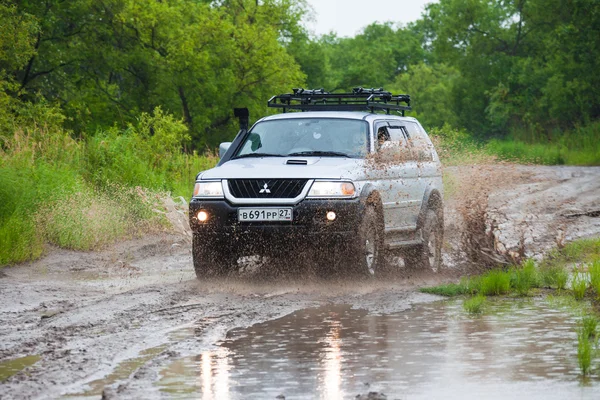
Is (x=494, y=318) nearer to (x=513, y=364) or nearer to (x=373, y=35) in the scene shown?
(x=513, y=364)

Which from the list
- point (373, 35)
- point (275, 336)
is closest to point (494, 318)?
point (275, 336)

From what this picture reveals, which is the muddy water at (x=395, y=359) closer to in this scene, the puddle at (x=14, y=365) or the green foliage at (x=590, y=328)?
the green foliage at (x=590, y=328)

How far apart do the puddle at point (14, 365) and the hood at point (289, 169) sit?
4621mm

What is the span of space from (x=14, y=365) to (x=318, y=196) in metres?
4.83

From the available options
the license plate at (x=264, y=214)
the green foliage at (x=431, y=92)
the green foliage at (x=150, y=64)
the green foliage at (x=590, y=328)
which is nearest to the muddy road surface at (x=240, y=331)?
the green foliage at (x=590, y=328)

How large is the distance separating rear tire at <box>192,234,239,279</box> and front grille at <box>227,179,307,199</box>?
0.59 meters

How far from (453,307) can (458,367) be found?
3.19 meters

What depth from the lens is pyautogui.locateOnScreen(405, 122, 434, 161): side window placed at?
45.5ft

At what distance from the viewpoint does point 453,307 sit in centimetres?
1022

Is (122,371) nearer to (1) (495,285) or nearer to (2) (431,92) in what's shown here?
(1) (495,285)

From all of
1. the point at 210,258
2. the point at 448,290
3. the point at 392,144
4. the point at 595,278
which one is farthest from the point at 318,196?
the point at 595,278

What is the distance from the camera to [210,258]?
11.9 meters

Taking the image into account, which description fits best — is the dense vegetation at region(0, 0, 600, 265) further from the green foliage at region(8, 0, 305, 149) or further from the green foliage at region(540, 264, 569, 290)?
the green foliage at region(540, 264, 569, 290)

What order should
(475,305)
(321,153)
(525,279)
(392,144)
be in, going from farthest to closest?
1. (392,144)
2. (321,153)
3. (525,279)
4. (475,305)
